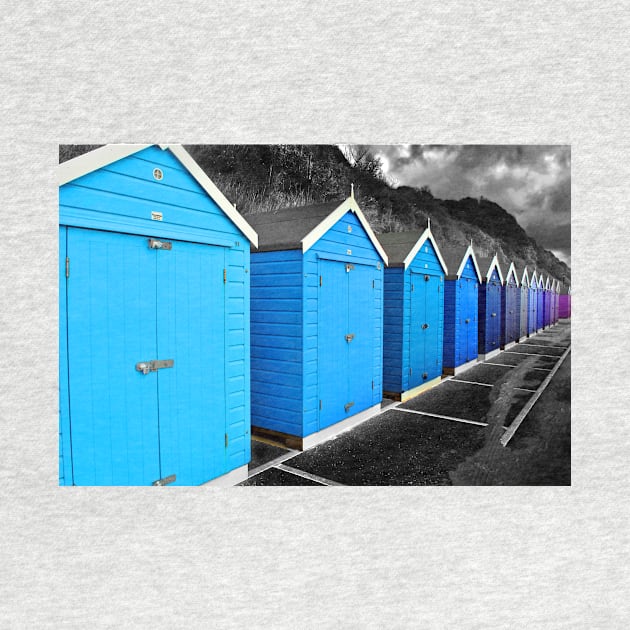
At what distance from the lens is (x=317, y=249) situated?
4.59 metres

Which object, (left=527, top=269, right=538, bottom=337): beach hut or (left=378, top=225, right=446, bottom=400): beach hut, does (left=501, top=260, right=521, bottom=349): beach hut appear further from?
(left=378, top=225, right=446, bottom=400): beach hut

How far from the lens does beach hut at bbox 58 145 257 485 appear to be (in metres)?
2.59

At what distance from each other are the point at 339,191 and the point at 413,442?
9.59 feet

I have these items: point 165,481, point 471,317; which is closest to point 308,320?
point 165,481

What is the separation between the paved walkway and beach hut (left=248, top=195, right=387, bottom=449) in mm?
320

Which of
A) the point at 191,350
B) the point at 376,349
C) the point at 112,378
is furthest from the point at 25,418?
the point at 376,349

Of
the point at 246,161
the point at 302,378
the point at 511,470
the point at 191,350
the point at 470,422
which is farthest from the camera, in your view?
the point at 470,422

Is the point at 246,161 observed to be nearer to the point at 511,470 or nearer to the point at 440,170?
the point at 440,170

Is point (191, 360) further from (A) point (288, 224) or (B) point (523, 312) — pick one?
(B) point (523, 312)

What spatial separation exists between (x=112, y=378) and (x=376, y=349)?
3.72 m

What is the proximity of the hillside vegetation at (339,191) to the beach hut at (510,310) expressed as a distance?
4927 millimetres

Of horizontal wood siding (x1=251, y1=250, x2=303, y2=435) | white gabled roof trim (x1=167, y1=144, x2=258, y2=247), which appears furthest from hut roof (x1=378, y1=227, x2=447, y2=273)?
white gabled roof trim (x1=167, y1=144, x2=258, y2=247)

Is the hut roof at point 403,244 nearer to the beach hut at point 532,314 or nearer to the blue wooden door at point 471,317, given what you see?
the blue wooden door at point 471,317

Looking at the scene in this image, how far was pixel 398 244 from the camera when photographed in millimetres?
6996
